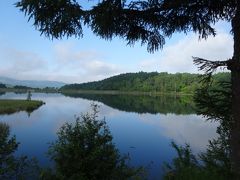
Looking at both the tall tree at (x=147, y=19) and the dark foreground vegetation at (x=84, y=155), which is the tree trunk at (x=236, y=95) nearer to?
the tall tree at (x=147, y=19)

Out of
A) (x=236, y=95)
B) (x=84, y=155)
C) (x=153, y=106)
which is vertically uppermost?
(x=236, y=95)

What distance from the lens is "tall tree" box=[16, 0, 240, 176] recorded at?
577 cm

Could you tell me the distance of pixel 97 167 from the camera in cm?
1144

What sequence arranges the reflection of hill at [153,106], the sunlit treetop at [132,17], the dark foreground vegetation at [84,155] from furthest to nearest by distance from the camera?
the reflection of hill at [153,106], the dark foreground vegetation at [84,155], the sunlit treetop at [132,17]

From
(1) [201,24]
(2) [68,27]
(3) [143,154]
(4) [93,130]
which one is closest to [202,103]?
(1) [201,24]

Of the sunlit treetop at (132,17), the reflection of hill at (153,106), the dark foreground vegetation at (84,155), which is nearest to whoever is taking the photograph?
the sunlit treetop at (132,17)

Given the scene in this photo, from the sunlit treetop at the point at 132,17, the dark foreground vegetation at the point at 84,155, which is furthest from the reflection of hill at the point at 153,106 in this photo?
the sunlit treetop at the point at 132,17

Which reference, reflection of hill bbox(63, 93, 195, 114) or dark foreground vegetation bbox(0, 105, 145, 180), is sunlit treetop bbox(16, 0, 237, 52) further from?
reflection of hill bbox(63, 93, 195, 114)

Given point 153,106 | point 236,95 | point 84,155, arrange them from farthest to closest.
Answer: point 153,106 → point 84,155 → point 236,95

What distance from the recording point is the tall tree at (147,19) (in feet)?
18.9

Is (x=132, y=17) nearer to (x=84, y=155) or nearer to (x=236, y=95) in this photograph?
(x=236, y=95)

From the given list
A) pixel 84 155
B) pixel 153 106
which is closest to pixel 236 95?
pixel 84 155

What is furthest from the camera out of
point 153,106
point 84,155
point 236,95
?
point 153,106

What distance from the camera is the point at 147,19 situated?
663cm
